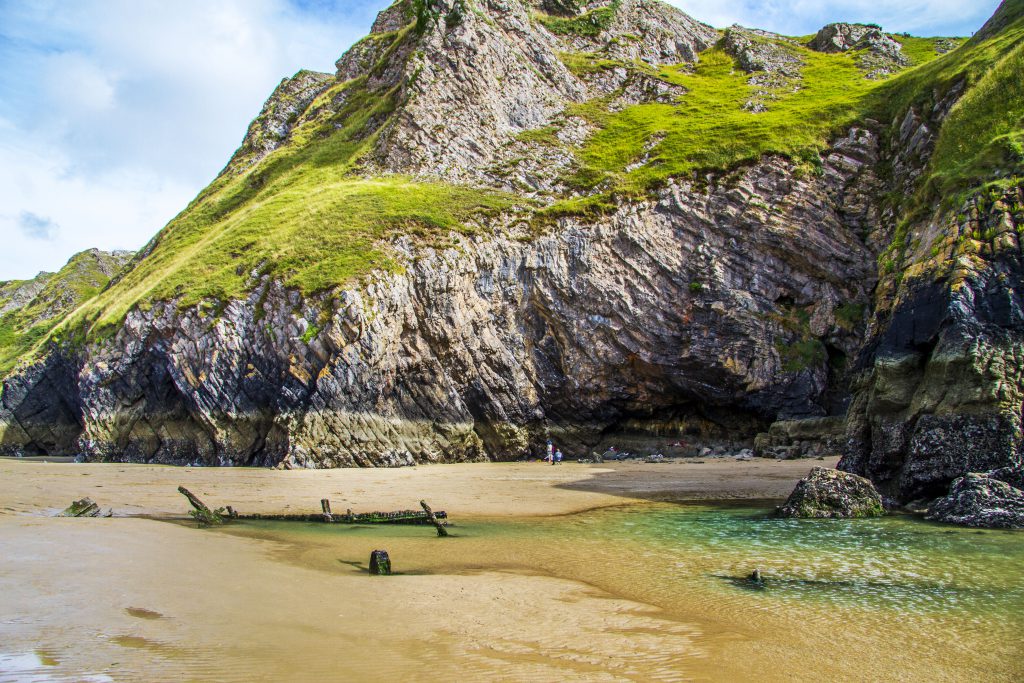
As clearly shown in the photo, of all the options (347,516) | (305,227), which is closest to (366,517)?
(347,516)

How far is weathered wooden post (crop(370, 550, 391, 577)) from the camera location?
975 cm

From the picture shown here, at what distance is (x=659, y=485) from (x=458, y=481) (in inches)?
307

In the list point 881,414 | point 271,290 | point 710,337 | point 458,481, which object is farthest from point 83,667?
point 710,337

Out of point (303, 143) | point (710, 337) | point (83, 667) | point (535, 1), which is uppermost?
point (535, 1)

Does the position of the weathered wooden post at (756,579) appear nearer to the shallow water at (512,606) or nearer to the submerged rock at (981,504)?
the shallow water at (512,606)

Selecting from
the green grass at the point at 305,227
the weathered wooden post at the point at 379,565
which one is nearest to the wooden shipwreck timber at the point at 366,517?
the weathered wooden post at the point at 379,565

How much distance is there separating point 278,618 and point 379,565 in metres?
2.97

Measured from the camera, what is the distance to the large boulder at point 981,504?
1291 cm

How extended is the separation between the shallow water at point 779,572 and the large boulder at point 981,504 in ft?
2.18

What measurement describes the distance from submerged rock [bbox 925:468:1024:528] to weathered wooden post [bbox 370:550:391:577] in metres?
12.7

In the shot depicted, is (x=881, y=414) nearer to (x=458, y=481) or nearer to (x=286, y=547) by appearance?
(x=458, y=481)

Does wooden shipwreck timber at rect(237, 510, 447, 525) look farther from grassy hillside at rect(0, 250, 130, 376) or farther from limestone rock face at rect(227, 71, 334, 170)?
grassy hillside at rect(0, 250, 130, 376)

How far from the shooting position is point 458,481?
925 inches

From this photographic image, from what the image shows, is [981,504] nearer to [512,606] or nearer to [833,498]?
[833,498]
